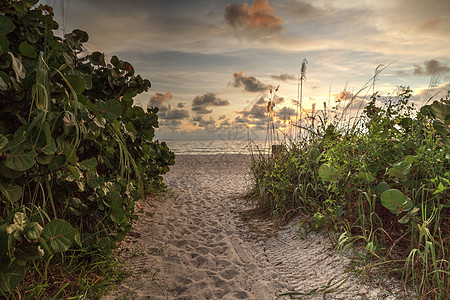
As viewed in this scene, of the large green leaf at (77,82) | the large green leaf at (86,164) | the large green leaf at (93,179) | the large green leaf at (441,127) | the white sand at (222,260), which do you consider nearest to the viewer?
the large green leaf at (77,82)

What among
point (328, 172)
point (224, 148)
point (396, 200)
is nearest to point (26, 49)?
point (328, 172)

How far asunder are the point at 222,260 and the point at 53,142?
6.78 ft

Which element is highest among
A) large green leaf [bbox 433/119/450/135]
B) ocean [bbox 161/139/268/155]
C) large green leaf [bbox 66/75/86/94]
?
large green leaf [bbox 66/75/86/94]

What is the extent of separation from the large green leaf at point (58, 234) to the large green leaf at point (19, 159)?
32 centimetres

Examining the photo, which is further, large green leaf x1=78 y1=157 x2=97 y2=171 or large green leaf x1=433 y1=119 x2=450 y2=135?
large green leaf x1=433 y1=119 x2=450 y2=135

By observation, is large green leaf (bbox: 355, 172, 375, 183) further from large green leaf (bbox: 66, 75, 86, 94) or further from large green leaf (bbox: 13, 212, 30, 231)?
large green leaf (bbox: 13, 212, 30, 231)

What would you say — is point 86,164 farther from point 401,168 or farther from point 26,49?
point 401,168

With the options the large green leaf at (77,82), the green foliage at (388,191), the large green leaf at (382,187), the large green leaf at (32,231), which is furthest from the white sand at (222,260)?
the large green leaf at (77,82)

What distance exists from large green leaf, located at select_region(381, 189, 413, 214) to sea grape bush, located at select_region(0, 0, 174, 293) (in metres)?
1.79

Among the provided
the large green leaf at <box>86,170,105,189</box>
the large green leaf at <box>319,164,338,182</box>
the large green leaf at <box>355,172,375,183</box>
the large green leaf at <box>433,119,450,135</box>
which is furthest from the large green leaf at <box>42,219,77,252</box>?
the large green leaf at <box>433,119,450,135</box>

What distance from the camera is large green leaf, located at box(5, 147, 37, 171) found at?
51.5 inches

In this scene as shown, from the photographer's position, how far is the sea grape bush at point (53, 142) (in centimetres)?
140

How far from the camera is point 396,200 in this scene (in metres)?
2.01

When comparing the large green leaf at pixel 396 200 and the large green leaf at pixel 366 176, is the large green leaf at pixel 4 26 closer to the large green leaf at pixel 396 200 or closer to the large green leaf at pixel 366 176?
the large green leaf at pixel 396 200
